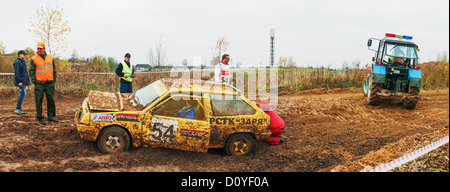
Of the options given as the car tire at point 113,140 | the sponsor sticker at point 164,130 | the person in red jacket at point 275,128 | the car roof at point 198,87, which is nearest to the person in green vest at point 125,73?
the car roof at point 198,87

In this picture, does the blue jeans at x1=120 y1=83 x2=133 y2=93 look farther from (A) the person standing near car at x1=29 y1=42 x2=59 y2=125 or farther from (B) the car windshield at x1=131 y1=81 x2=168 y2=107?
(B) the car windshield at x1=131 y1=81 x2=168 y2=107

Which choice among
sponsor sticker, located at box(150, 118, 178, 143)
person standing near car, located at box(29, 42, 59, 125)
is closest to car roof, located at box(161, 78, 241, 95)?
sponsor sticker, located at box(150, 118, 178, 143)

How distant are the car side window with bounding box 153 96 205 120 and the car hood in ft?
1.96

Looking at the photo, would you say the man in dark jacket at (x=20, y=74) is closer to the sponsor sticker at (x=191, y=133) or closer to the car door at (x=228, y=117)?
the sponsor sticker at (x=191, y=133)

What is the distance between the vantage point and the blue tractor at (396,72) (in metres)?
11.4

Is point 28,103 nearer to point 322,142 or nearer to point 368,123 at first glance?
point 322,142

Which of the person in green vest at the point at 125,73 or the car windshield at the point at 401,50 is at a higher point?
the car windshield at the point at 401,50

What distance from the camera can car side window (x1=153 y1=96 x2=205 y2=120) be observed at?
5766 mm

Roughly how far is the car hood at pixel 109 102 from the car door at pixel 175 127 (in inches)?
21.4

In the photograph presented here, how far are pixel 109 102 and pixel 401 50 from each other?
1111cm

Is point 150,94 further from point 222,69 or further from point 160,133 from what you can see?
point 222,69

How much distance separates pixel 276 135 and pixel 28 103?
9.67 meters
